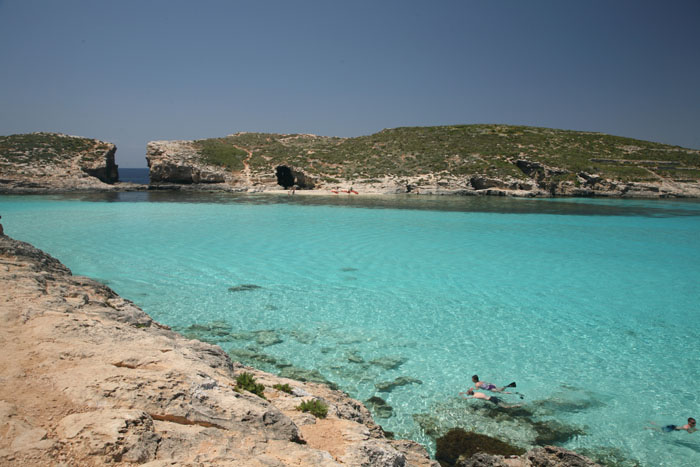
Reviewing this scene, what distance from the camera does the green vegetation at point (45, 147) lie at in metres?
54.6

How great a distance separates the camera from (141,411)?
3158mm

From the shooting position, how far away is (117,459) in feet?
8.79

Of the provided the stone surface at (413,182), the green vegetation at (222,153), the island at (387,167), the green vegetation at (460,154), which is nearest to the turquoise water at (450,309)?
the stone surface at (413,182)

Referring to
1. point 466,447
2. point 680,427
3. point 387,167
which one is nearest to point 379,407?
point 466,447

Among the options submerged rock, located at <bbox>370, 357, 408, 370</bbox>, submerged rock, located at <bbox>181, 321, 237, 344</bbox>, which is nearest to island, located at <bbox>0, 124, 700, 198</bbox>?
submerged rock, located at <bbox>181, 321, 237, 344</bbox>

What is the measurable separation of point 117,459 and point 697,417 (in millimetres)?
8377

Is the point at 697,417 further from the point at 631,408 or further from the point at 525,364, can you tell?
the point at 525,364

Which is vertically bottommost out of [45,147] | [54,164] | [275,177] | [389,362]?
[389,362]

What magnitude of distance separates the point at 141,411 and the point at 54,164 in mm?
65305

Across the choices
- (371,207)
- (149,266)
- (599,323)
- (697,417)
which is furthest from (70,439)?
(371,207)

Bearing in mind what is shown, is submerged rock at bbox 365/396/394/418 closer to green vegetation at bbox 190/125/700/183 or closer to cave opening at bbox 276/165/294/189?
green vegetation at bbox 190/125/700/183

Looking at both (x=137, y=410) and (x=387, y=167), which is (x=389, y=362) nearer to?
(x=137, y=410)

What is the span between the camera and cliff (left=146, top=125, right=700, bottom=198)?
2080 inches

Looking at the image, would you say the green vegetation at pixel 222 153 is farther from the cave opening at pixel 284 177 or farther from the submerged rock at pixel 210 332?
the submerged rock at pixel 210 332
